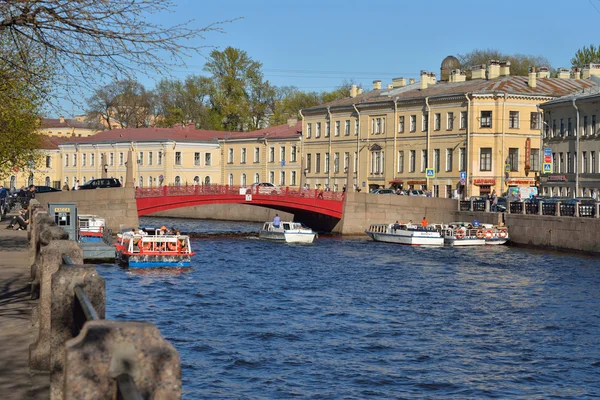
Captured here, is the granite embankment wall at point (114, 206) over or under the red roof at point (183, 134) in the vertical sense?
under

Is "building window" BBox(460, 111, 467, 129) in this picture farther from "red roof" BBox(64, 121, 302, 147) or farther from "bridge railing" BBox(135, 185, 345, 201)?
"red roof" BBox(64, 121, 302, 147)

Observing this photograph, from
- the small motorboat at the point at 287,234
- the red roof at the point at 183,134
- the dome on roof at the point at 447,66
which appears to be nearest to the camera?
the small motorboat at the point at 287,234

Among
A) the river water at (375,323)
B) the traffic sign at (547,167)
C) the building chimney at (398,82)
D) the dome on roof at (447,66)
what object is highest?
the dome on roof at (447,66)

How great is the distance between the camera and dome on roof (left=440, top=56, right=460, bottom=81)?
79750 mm

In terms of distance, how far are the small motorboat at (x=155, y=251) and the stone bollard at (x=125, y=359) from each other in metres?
33.9

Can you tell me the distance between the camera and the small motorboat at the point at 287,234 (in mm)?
51781

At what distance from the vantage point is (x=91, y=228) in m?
44.7

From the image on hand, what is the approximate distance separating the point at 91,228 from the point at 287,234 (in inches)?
448

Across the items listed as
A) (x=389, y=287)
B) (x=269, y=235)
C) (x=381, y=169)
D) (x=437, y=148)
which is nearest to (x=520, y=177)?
(x=437, y=148)

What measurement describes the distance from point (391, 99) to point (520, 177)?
1140cm

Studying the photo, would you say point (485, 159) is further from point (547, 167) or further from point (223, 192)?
point (223, 192)

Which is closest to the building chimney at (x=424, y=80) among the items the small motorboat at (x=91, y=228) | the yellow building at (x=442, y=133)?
Answer: the yellow building at (x=442, y=133)

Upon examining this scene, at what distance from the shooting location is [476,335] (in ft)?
74.6

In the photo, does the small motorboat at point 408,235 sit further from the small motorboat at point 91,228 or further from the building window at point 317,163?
the building window at point 317,163
